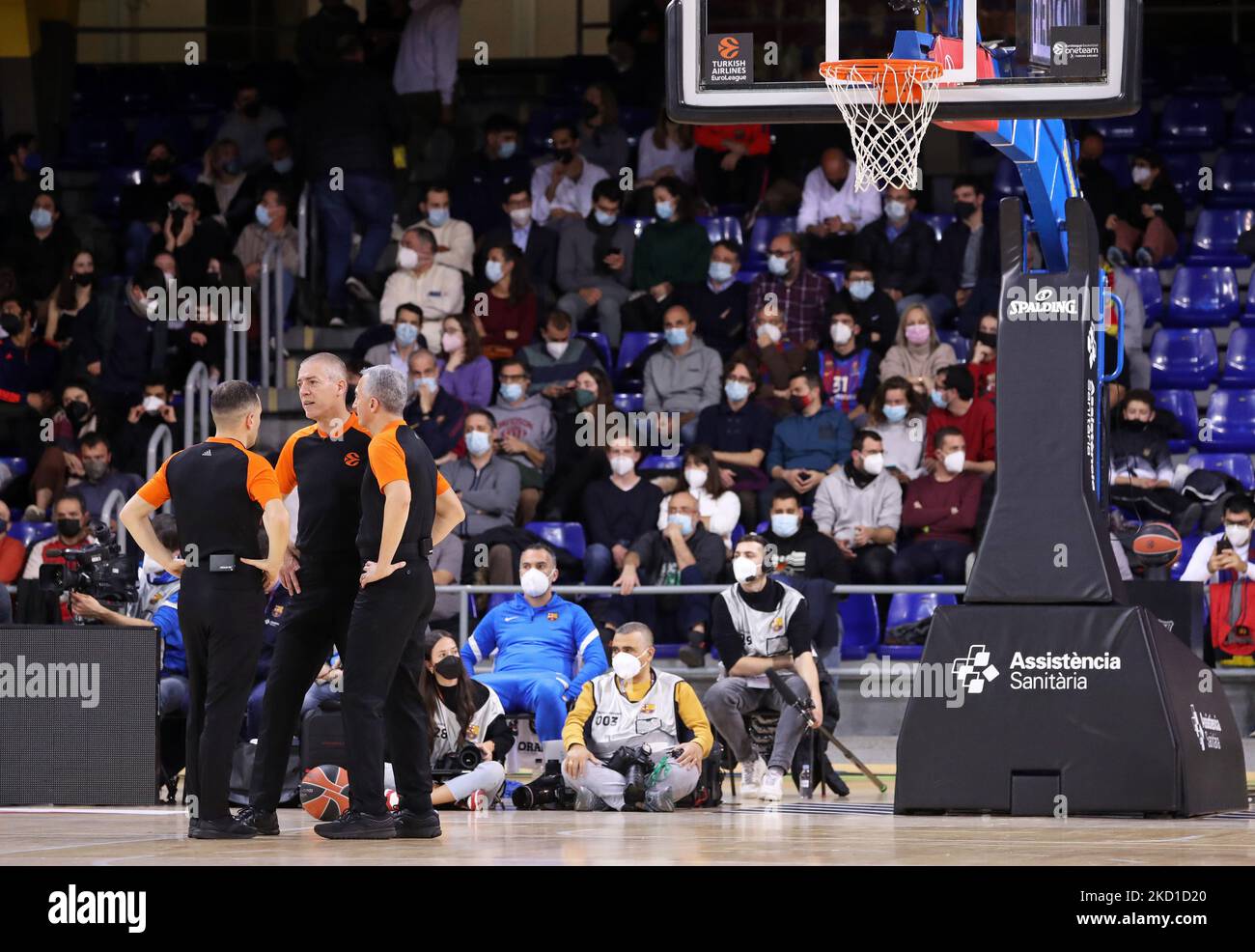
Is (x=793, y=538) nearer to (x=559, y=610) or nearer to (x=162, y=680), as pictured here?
(x=559, y=610)

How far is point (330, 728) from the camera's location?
37.3ft

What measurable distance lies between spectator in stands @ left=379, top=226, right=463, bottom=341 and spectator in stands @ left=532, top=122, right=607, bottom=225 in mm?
1495

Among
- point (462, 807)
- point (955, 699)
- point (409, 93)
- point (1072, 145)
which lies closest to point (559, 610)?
point (462, 807)

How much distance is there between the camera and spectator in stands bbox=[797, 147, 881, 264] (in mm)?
18656

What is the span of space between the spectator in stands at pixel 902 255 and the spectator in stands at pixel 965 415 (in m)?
1.77

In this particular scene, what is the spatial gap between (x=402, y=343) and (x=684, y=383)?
2.54m

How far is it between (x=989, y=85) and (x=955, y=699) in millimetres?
3143

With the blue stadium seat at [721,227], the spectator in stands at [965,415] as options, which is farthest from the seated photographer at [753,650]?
the blue stadium seat at [721,227]

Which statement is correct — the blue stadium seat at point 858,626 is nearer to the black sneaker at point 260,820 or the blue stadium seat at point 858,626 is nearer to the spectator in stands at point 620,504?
the spectator in stands at point 620,504

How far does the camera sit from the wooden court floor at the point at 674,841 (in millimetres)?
7527

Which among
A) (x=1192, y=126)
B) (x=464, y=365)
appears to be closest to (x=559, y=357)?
(x=464, y=365)

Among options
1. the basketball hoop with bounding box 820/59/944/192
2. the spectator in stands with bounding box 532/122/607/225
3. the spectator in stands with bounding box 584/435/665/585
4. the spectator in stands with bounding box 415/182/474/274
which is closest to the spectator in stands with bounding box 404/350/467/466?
the spectator in stands with bounding box 584/435/665/585

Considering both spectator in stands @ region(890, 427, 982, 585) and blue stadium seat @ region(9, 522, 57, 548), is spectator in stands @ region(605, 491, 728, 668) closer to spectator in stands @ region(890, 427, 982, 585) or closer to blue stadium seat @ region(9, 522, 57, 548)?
spectator in stands @ region(890, 427, 982, 585)

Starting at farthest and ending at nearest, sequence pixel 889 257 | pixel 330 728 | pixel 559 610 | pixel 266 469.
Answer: pixel 889 257 < pixel 559 610 < pixel 330 728 < pixel 266 469
